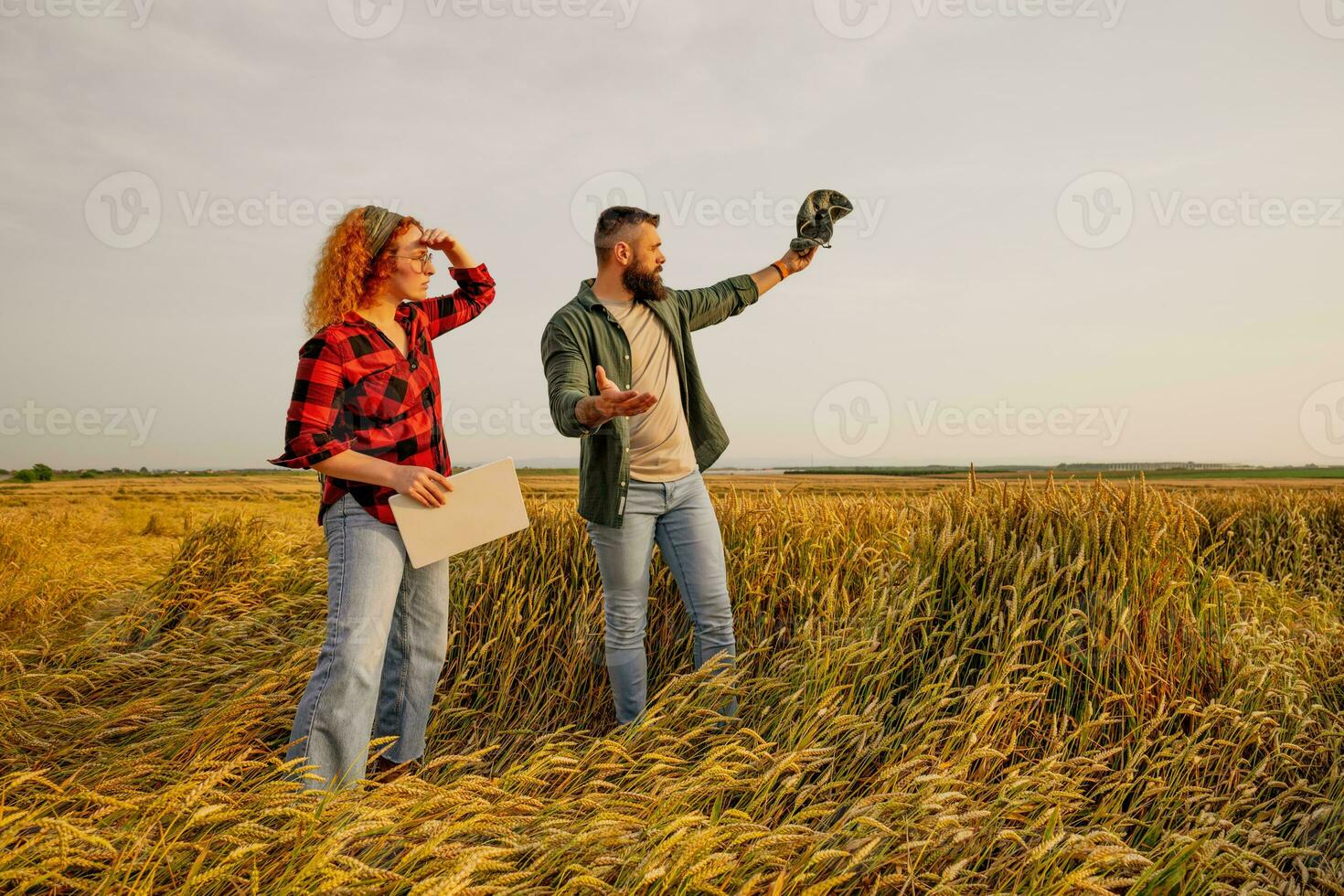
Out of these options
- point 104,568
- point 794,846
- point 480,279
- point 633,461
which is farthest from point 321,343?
point 104,568

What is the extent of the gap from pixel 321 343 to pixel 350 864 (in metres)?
1.61

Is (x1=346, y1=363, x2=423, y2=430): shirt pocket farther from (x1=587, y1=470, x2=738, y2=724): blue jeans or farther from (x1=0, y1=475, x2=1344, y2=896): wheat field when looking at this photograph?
(x1=0, y1=475, x2=1344, y2=896): wheat field

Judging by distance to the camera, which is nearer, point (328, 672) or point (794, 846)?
point (794, 846)

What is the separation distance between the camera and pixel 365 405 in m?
2.76

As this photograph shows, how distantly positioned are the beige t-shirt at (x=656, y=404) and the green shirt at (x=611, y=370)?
5 centimetres

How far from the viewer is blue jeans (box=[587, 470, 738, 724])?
3461 mm

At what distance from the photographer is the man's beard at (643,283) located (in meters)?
3.63

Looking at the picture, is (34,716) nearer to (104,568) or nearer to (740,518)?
(104,568)

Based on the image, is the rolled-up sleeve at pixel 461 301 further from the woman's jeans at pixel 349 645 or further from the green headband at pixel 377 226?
→ the woman's jeans at pixel 349 645

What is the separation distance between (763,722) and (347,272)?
2.44 metres

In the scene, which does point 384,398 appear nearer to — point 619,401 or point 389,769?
point 619,401

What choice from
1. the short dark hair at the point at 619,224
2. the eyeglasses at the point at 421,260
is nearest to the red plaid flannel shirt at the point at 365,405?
the eyeglasses at the point at 421,260

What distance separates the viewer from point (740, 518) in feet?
16.3

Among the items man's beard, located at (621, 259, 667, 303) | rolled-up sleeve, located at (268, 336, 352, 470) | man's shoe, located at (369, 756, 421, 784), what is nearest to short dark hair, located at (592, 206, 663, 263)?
man's beard, located at (621, 259, 667, 303)
